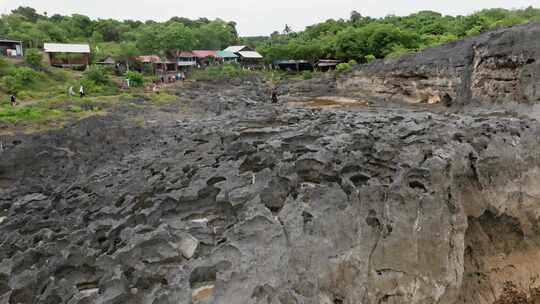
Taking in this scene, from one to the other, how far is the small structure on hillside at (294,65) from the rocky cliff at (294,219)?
38081 millimetres

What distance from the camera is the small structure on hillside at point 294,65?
50575mm

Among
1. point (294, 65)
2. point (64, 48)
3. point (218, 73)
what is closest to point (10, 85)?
point (64, 48)

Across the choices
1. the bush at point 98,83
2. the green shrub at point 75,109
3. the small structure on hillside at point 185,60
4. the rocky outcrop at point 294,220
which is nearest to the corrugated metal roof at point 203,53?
the small structure on hillside at point 185,60

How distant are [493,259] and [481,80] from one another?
11.8m

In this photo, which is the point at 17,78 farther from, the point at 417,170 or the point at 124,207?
the point at 417,170

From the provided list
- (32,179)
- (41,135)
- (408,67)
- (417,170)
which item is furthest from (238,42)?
(417,170)

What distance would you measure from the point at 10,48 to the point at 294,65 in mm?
35019

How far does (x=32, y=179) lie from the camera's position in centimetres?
1348

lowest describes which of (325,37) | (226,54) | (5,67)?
(5,67)

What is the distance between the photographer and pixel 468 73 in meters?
20.5

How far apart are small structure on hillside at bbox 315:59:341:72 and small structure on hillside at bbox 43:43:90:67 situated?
28.6m

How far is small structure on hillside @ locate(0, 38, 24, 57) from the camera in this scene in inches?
1694

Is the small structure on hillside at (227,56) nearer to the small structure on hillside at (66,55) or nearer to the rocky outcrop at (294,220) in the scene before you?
the small structure on hillside at (66,55)

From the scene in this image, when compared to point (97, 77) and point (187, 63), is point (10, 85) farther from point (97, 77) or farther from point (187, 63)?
point (187, 63)
